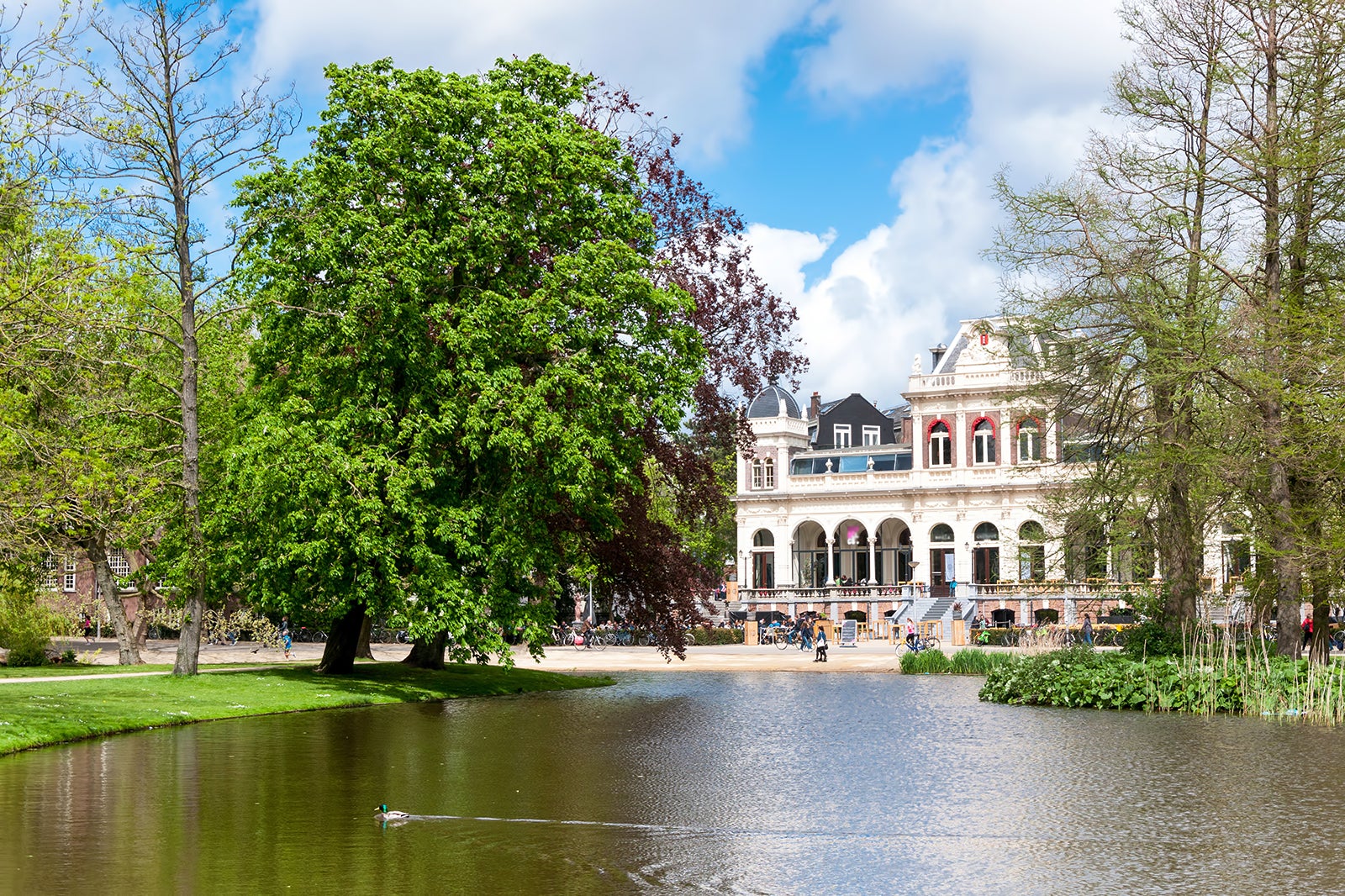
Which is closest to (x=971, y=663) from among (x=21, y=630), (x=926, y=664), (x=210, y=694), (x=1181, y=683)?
(x=926, y=664)

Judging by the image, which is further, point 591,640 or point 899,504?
point 899,504

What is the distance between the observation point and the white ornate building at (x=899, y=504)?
72188 mm

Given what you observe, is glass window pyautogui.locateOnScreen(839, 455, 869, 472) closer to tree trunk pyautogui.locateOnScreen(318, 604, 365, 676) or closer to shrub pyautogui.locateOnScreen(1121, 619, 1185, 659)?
shrub pyautogui.locateOnScreen(1121, 619, 1185, 659)

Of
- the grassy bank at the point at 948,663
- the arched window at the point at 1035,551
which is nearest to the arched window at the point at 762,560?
the grassy bank at the point at 948,663

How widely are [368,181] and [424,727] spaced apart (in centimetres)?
1020

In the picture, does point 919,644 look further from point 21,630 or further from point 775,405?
A: point 775,405

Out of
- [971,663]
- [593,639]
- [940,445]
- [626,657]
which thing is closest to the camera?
[971,663]

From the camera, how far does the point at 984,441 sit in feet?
251

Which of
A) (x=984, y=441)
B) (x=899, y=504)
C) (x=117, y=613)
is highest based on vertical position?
(x=984, y=441)

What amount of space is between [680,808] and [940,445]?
66.9 meters

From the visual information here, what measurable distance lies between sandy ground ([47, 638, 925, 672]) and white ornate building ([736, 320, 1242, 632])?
14.1m

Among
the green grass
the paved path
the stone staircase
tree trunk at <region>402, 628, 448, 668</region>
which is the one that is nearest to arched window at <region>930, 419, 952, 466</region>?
the stone staircase

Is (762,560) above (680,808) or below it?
above

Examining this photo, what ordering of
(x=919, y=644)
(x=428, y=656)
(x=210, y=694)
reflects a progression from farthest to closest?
(x=919, y=644) < (x=428, y=656) < (x=210, y=694)
